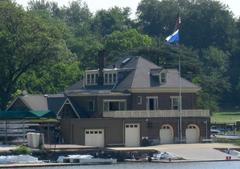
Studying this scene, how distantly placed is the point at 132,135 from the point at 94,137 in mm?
3628

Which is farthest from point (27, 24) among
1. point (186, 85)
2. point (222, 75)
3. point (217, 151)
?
point (222, 75)

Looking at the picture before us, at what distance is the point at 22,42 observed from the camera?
103812mm

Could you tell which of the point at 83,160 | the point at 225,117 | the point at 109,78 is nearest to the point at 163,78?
the point at 109,78

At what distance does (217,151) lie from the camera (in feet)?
270

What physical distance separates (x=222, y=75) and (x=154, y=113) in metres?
65.6

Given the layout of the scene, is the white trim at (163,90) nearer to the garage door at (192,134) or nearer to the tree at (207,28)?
the garage door at (192,134)

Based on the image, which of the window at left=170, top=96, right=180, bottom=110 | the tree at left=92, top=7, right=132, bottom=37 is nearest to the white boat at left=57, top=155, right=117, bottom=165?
the window at left=170, top=96, right=180, bottom=110

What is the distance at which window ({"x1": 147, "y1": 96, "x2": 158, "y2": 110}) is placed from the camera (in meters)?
91.6

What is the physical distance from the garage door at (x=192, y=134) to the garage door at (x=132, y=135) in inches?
212

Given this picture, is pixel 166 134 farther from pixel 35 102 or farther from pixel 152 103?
pixel 35 102

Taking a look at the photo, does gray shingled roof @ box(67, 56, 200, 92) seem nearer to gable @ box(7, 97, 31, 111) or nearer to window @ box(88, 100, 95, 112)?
window @ box(88, 100, 95, 112)

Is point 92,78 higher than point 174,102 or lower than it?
higher

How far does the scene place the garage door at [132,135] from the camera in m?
87.6

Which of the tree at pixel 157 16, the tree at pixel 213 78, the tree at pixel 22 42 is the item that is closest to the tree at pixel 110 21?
the tree at pixel 157 16
